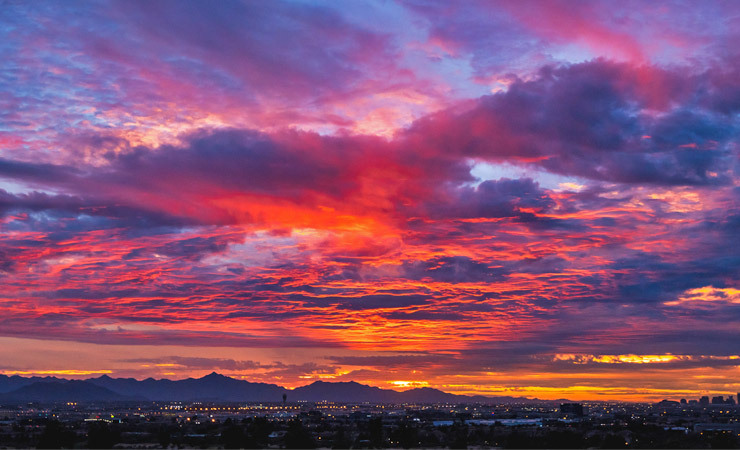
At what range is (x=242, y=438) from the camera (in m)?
140

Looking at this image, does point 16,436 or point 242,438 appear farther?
point 16,436

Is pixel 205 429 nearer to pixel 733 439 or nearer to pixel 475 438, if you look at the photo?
pixel 475 438

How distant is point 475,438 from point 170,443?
6154cm

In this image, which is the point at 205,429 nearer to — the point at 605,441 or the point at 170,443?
the point at 170,443

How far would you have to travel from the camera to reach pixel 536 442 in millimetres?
139375

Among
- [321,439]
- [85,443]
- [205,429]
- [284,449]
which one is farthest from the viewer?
[205,429]

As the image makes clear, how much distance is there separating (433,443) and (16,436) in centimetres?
8161

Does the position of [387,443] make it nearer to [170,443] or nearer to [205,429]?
[170,443]

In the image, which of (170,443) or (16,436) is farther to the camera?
(16,436)

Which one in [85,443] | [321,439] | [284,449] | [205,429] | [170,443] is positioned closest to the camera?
[284,449]

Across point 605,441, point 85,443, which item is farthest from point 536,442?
point 85,443

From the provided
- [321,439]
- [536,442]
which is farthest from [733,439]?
[321,439]

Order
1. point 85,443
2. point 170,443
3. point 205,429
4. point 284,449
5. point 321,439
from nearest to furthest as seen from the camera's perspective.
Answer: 1. point 284,449
2. point 85,443
3. point 170,443
4. point 321,439
5. point 205,429

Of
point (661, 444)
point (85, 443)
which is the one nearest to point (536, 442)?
point (661, 444)
